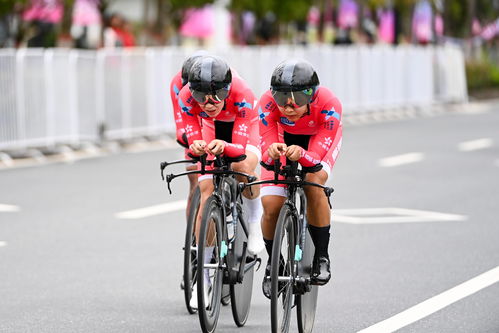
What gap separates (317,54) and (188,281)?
1901 cm

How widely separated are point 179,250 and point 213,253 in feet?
10.6

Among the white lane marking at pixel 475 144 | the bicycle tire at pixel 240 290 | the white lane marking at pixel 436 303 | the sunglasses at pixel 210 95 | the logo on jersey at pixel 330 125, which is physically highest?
the sunglasses at pixel 210 95

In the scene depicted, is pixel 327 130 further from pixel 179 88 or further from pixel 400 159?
pixel 400 159

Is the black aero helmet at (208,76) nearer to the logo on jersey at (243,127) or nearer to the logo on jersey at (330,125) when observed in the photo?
the logo on jersey at (243,127)

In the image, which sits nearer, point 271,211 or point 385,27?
point 271,211

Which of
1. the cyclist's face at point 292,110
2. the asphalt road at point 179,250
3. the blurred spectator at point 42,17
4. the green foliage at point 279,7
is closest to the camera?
the cyclist's face at point 292,110

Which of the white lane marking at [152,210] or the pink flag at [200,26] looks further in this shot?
the pink flag at [200,26]

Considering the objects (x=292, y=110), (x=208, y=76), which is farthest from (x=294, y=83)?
(x=208, y=76)

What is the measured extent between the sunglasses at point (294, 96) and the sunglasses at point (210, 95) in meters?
0.58

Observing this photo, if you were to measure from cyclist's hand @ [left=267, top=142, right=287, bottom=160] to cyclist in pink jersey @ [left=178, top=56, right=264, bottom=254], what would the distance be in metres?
0.61

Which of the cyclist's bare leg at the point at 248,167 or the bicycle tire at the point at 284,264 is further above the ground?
the cyclist's bare leg at the point at 248,167

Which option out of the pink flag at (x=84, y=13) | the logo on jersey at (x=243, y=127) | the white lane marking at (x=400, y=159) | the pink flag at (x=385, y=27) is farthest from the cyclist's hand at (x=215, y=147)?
the pink flag at (x=385, y=27)

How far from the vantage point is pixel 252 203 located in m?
8.21

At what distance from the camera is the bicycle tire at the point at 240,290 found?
25.2 ft
